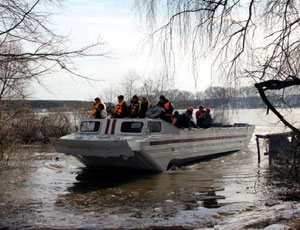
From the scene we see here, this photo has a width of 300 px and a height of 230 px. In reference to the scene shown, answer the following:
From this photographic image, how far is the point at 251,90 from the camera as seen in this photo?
17.5 feet

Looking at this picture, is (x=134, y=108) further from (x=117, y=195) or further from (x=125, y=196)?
(x=125, y=196)

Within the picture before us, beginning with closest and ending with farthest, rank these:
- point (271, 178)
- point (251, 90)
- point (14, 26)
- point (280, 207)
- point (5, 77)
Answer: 1. point (251, 90)
2. point (14, 26)
3. point (5, 77)
4. point (280, 207)
5. point (271, 178)

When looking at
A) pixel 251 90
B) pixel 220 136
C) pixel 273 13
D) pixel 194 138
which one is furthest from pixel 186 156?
pixel 273 13

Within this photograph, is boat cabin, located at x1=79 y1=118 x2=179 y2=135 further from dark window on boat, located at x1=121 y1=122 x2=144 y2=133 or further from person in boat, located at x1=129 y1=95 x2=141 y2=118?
person in boat, located at x1=129 y1=95 x2=141 y2=118

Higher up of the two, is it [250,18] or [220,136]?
[250,18]

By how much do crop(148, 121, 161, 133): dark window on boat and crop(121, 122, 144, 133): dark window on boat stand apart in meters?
0.26

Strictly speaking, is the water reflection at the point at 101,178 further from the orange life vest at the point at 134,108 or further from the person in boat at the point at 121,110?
the orange life vest at the point at 134,108

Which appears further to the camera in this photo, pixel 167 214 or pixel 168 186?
pixel 168 186

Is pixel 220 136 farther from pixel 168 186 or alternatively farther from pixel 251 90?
pixel 251 90

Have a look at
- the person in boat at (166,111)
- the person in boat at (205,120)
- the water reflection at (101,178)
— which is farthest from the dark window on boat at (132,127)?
the person in boat at (205,120)

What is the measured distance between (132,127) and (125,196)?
3.42 m

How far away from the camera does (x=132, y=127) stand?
38.7ft

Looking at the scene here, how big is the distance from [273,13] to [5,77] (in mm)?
4275

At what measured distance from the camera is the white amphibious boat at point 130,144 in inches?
415
